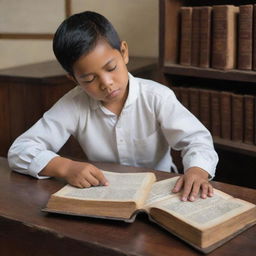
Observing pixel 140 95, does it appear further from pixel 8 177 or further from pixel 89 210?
pixel 89 210

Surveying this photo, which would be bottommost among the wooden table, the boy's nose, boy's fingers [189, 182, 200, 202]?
the wooden table

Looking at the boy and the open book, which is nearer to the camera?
the open book

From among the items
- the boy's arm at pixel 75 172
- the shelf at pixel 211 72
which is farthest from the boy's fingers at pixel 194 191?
the shelf at pixel 211 72

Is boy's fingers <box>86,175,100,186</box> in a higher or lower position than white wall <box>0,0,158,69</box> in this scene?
lower

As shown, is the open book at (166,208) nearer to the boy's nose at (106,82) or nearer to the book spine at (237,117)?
the boy's nose at (106,82)

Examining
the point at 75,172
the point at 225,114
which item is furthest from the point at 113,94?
the point at 225,114

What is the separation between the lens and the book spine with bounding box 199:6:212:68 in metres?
1.85

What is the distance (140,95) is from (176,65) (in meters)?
0.54

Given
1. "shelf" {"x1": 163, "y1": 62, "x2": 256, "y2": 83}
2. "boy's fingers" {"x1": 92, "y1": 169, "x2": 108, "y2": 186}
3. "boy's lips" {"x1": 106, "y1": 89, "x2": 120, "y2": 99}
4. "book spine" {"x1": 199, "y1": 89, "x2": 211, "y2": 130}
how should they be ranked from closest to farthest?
"boy's fingers" {"x1": 92, "y1": 169, "x2": 108, "y2": 186} → "boy's lips" {"x1": 106, "y1": 89, "x2": 120, "y2": 99} → "shelf" {"x1": 163, "y1": 62, "x2": 256, "y2": 83} → "book spine" {"x1": 199, "y1": 89, "x2": 211, "y2": 130}

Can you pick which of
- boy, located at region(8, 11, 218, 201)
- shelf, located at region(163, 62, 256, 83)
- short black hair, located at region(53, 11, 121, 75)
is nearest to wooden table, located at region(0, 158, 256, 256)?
boy, located at region(8, 11, 218, 201)

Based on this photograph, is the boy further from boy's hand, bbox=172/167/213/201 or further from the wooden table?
the wooden table

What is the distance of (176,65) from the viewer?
1.99 meters

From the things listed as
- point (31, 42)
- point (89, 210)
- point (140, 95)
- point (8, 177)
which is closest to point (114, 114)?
point (140, 95)

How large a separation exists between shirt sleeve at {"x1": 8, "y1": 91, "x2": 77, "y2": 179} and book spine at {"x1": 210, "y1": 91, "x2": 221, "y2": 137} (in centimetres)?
72
